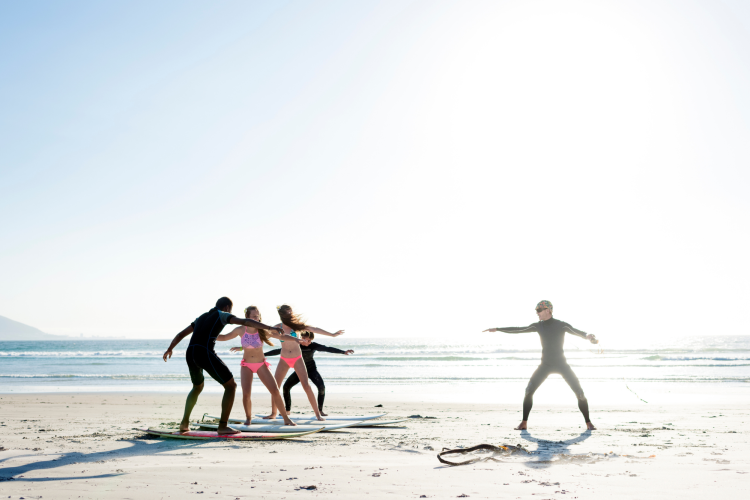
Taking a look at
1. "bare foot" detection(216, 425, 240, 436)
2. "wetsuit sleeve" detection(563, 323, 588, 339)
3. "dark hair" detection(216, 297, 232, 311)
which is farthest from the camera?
"wetsuit sleeve" detection(563, 323, 588, 339)

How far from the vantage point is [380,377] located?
24688 mm

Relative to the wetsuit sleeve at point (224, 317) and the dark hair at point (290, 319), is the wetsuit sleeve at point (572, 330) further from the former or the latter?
the wetsuit sleeve at point (224, 317)

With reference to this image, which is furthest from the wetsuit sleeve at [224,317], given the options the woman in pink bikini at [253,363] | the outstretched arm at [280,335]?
the woman in pink bikini at [253,363]

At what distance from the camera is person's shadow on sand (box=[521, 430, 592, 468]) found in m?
5.88

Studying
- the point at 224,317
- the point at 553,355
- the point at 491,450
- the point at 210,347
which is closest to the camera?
the point at 491,450

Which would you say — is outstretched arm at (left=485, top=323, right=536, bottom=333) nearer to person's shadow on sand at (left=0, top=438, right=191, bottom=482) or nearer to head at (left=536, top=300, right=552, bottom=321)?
head at (left=536, top=300, right=552, bottom=321)

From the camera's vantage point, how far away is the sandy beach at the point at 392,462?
15.5 feet

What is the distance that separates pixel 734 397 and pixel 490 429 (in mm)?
9950

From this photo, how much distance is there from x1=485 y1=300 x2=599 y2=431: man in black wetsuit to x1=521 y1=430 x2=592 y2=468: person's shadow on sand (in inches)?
23.4

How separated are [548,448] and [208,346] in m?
4.58

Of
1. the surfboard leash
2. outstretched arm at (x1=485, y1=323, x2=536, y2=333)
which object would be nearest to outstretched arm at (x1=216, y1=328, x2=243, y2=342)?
the surfboard leash

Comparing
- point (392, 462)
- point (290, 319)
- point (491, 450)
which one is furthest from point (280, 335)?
point (491, 450)

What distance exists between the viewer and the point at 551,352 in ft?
28.2

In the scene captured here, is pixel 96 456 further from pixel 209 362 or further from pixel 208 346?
pixel 208 346
